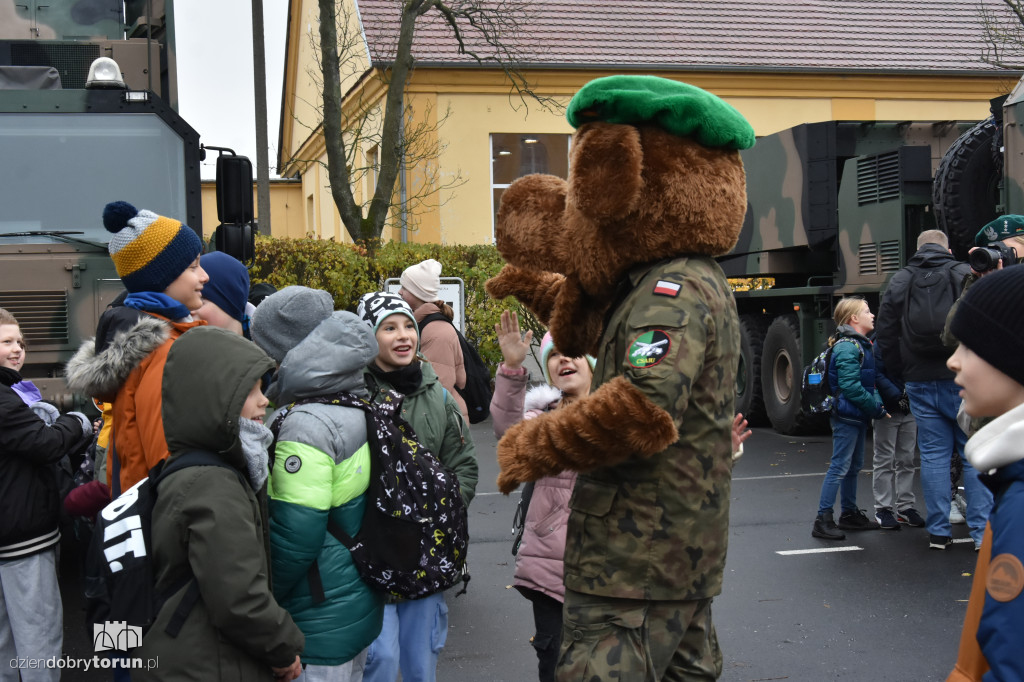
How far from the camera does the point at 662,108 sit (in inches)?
112

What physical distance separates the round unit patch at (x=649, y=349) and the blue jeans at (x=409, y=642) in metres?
1.40

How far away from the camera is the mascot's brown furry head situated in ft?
9.22

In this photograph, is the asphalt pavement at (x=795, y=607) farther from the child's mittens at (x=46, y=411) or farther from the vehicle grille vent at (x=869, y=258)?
the vehicle grille vent at (x=869, y=258)

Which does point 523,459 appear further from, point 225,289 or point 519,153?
point 519,153

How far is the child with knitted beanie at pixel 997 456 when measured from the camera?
188cm

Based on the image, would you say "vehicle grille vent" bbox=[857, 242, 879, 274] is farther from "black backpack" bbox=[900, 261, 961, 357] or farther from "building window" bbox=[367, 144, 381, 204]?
"building window" bbox=[367, 144, 381, 204]

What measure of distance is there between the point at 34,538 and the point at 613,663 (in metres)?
2.57

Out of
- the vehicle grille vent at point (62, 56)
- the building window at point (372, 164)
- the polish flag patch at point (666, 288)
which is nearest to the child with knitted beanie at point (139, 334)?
the polish flag patch at point (666, 288)

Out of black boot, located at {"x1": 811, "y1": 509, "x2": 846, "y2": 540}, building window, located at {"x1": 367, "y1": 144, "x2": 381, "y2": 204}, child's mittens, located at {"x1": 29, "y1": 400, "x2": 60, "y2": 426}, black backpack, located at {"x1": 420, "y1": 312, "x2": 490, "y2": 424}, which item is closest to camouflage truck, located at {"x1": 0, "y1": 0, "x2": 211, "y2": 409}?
child's mittens, located at {"x1": 29, "y1": 400, "x2": 60, "y2": 426}

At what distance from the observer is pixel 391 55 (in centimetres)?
1958

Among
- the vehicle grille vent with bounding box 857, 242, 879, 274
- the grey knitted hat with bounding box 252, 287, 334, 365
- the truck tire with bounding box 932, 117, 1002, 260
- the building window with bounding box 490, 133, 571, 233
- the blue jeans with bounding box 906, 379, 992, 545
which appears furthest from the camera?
the building window with bounding box 490, 133, 571, 233

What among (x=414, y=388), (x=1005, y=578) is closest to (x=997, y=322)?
(x=1005, y=578)

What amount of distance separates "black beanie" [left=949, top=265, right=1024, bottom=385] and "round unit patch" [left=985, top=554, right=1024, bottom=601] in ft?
1.27

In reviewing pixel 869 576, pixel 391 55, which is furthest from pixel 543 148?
pixel 869 576
